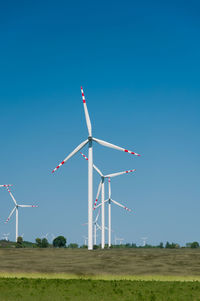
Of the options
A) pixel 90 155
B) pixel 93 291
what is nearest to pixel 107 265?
pixel 93 291

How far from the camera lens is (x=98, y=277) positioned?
4812 centimetres

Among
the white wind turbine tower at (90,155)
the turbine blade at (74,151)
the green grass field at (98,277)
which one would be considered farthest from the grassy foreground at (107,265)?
the turbine blade at (74,151)

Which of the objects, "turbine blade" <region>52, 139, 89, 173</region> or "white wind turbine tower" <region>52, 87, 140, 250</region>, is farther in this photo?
"turbine blade" <region>52, 139, 89, 173</region>

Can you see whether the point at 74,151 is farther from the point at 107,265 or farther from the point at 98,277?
the point at 98,277

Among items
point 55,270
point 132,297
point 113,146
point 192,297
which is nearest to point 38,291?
point 132,297

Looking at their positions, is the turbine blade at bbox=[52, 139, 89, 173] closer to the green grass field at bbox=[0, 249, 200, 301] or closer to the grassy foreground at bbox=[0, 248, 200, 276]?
the green grass field at bbox=[0, 249, 200, 301]

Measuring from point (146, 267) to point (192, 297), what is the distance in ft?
69.8

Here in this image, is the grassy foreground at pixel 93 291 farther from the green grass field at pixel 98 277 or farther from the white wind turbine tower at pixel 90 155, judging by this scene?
the white wind turbine tower at pixel 90 155

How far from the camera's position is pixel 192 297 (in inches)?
1246

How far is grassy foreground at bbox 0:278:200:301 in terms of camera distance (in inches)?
1238

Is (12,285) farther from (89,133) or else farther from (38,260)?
(89,133)

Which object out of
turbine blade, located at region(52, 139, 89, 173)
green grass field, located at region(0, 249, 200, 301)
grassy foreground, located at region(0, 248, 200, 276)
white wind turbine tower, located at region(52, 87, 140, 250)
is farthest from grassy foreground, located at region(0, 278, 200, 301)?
turbine blade, located at region(52, 139, 89, 173)

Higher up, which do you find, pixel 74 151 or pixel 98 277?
pixel 74 151

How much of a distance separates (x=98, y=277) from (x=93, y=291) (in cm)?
1326
